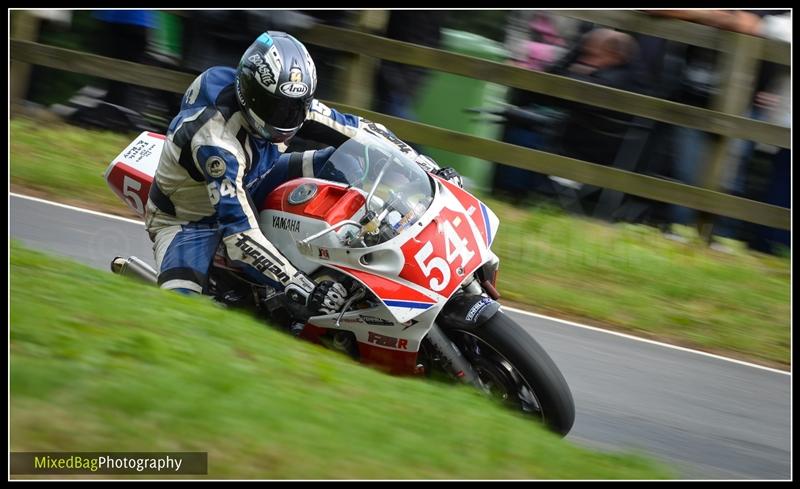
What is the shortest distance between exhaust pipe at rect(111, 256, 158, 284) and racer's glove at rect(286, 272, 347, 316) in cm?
112

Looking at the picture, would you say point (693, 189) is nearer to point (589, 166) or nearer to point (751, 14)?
point (589, 166)

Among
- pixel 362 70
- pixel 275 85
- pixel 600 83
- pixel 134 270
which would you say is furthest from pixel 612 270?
pixel 275 85

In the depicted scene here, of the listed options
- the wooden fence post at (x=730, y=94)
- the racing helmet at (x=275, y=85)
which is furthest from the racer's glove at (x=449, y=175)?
the wooden fence post at (x=730, y=94)

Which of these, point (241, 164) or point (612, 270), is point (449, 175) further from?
point (612, 270)

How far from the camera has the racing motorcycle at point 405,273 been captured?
4.67 metres

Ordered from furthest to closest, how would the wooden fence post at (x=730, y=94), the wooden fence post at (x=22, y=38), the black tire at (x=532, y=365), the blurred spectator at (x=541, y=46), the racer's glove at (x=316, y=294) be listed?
the wooden fence post at (x=22, y=38)
the blurred spectator at (x=541, y=46)
the wooden fence post at (x=730, y=94)
the racer's glove at (x=316, y=294)
the black tire at (x=532, y=365)

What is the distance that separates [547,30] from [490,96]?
0.68 m

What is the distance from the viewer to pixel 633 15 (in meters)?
8.11

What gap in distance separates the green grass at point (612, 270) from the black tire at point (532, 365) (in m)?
2.53

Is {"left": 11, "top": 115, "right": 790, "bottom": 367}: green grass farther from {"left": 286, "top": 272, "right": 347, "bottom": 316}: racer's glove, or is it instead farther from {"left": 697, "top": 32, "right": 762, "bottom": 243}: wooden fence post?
{"left": 286, "top": 272, "right": 347, "bottom": 316}: racer's glove

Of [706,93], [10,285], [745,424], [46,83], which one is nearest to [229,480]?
[10,285]

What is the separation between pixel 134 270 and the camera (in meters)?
5.70

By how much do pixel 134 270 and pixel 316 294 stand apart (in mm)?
1393

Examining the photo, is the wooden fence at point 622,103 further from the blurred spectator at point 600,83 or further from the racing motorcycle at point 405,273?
the racing motorcycle at point 405,273
